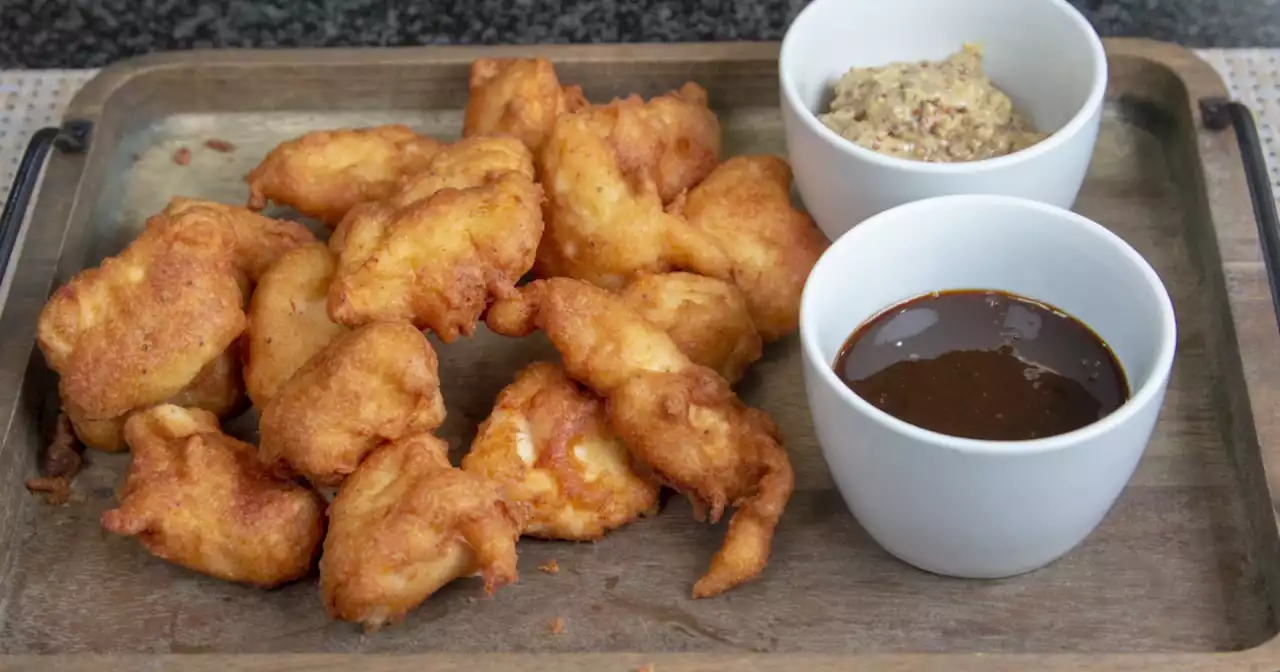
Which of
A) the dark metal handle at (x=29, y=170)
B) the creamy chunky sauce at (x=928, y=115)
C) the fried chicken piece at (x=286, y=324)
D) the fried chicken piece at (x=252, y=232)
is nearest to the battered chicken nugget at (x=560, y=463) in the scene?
the fried chicken piece at (x=286, y=324)

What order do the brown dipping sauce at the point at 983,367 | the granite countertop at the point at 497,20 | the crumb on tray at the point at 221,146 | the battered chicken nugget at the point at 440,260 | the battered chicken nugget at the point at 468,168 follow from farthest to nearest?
the granite countertop at the point at 497,20, the crumb on tray at the point at 221,146, the battered chicken nugget at the point at 468,168, the battered chicken nugget at the point at 440,260, the brown dipping sauce at the point at 983,367

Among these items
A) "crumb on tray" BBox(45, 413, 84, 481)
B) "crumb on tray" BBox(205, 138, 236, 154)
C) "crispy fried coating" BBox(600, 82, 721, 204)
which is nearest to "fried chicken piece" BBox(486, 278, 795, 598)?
"crispy fried coating" BBox(600, 82, 721, 204)

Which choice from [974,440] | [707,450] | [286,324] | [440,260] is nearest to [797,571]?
[707,450]

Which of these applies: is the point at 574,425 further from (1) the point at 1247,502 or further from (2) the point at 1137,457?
(1) the point at 1247,502

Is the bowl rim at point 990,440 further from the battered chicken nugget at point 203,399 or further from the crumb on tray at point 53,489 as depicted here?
the crumb on tray at point 53,489

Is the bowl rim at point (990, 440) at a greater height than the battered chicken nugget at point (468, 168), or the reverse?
the battered chicken nugget at point (468, 168)

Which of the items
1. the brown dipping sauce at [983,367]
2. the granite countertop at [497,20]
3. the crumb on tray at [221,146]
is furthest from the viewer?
the granite countertop at [497,20]
